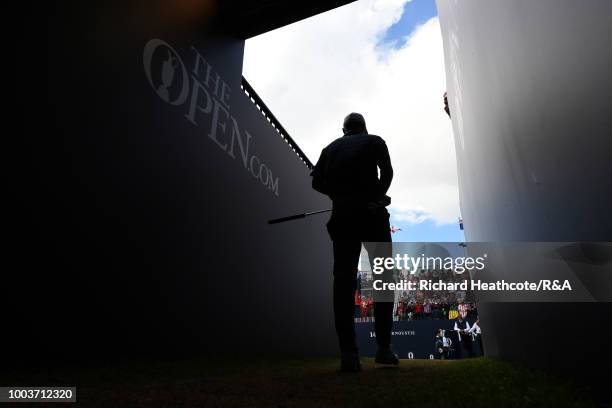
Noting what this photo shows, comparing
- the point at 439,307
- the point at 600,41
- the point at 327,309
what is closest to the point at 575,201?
the point at 600,41

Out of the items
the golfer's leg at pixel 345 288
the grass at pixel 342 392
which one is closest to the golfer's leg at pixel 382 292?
the golfer's leg at pixel 345 288

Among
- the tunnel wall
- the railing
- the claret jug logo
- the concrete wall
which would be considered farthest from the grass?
the railing

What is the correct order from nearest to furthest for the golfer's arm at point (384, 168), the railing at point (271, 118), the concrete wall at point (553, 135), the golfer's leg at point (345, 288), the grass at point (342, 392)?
the concrete wall at point (553, 135)
the grass at point (342, 392)
the golfer's leg at point (345, 288)
the golfer's arm at point (384, 168)
the railing at point (271, 118)

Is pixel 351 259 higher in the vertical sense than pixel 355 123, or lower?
lower

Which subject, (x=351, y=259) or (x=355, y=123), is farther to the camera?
(x=355, y=123)

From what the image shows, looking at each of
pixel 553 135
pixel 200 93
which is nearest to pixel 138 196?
pixel 200 93

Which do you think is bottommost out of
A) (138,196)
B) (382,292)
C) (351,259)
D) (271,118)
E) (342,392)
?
(342,392)

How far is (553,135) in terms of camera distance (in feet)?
2.38

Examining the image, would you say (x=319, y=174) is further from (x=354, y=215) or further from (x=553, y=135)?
(x=553, y=135)

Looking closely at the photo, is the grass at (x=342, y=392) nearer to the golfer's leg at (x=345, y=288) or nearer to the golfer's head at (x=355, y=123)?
the golfer's leg at (x=345, y=288)

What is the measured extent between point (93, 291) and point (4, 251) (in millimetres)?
480

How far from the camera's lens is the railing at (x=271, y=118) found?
3799mm

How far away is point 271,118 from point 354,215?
316 centimetres

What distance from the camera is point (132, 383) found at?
115cm
